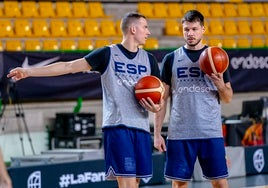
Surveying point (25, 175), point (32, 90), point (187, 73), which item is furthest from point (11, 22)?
point (187, 73)

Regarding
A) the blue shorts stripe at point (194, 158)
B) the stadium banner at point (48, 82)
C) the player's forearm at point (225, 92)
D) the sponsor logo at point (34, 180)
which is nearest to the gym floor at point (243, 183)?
the sponsor logo at point (34, 180)

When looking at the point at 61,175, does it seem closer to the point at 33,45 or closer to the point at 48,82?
the point at 48,82

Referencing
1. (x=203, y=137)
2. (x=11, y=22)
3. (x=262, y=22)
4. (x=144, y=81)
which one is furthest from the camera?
(x=262, y=22)

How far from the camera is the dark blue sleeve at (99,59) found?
5938 mm

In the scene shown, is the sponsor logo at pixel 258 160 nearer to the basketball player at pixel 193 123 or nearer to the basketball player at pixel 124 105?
the basketball player at pixel 193 123

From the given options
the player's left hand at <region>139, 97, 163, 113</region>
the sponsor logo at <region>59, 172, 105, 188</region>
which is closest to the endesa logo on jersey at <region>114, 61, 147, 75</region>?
the player's left hand at <region>139, 97, 163, 113</region>

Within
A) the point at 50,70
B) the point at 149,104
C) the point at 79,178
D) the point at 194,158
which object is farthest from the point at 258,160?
the point at 50,70

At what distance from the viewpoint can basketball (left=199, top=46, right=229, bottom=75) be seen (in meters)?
6.11

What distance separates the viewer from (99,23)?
15688 mm

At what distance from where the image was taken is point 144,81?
5871 millimetres

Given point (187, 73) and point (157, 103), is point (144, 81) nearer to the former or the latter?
point (157, 103)

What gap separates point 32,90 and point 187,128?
6.22 m

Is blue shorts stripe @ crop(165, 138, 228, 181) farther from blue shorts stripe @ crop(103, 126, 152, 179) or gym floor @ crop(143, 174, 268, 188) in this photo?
gym floor @ crop(143, 174, 268, 188)

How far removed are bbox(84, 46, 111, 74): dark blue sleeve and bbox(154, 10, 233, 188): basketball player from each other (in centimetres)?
75
